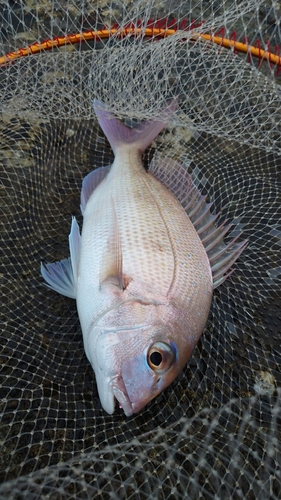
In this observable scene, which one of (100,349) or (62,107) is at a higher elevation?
(62,107)

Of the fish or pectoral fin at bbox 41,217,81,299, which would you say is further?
pectoral fin at bbox 41,217,81,299

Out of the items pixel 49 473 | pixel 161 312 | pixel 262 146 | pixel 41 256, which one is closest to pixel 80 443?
pixel 49 473

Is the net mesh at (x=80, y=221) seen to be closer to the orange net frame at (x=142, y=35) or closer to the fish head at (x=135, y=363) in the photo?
the orange net frame at (x=142, y=35)

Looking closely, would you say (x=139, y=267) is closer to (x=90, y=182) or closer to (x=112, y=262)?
(x=112, y=262)

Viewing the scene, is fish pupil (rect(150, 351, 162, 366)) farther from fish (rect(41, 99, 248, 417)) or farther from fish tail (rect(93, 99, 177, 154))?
fish tail (rect(93, 99, 177, 154))

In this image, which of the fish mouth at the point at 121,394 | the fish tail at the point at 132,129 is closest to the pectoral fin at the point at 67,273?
the fish mouth at the point at 121,394

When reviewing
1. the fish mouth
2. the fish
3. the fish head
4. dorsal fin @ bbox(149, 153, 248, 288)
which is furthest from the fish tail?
the fish mouth

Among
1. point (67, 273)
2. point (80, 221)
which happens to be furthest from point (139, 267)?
point (80, 221)

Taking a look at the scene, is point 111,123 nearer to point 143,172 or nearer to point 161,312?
point 143,172
